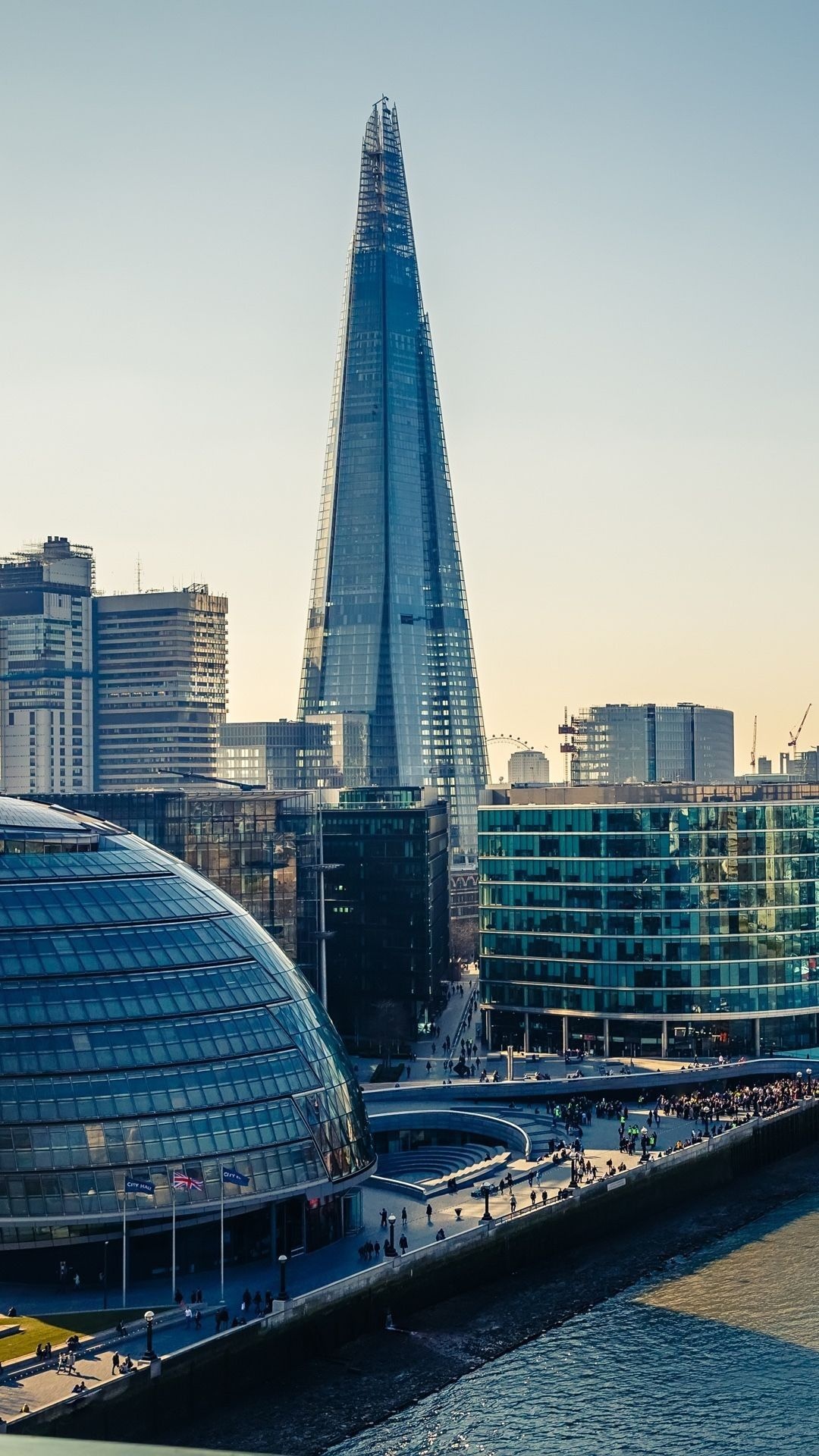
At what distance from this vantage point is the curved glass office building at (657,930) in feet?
506

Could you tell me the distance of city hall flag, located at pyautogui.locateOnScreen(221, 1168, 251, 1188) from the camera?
86938mm

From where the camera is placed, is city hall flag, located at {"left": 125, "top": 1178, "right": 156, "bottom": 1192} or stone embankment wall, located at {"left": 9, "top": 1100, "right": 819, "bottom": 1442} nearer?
stone embankment wall, located at {"left": 9, "top": 1100, "right": 819, "bottom": 1442}

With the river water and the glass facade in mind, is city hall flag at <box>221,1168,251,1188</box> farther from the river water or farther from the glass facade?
the glass facade

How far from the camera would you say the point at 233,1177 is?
86938mm

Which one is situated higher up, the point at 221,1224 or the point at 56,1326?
the point at 221,1224

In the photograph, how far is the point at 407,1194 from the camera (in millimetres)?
102875

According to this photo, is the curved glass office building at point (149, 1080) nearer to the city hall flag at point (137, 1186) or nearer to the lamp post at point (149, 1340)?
the city hall flag at point (137, 1186)

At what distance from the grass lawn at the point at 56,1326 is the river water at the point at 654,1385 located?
1143cm

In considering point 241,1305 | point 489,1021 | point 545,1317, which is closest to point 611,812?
point 489,1021

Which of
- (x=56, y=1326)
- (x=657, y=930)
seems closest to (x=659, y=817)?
(x=657, y=930)

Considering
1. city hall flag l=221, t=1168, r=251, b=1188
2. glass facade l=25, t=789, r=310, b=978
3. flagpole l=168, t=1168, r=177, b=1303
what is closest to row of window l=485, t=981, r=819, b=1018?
glass facade l=25, t=789, r=310, b=978

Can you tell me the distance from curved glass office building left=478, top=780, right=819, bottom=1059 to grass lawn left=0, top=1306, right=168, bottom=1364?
78674 millimetres

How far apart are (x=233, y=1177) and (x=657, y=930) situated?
73.5 m

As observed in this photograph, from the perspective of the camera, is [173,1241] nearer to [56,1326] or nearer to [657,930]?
[56,1326]
